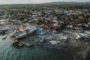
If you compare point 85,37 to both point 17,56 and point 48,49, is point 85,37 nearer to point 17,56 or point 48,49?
point 48,49

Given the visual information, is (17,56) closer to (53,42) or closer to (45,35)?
(53,42)

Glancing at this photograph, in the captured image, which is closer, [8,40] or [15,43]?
[15,43]

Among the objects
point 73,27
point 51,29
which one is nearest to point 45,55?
point 51,29

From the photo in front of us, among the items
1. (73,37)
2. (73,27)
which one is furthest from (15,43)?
(73,27)

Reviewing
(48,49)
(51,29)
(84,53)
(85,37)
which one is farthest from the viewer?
(51,29)

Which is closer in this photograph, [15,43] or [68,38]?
[15,43]

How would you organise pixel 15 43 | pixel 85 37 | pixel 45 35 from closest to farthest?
1. pixel 15 43
2. pixel 85 37
3. pixel 45 35
